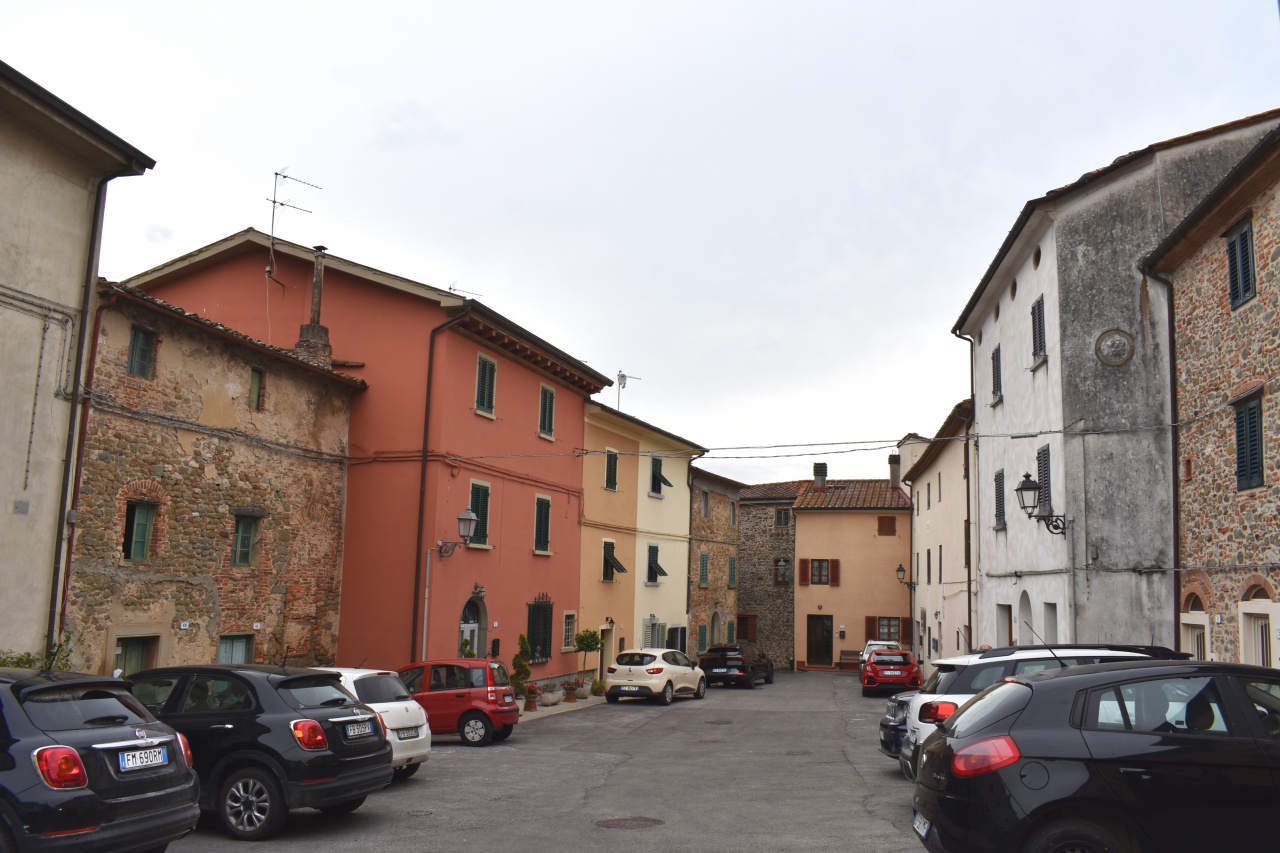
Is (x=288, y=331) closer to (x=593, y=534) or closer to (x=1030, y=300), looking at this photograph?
(x=593, y=534)

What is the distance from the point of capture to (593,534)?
95.9ft

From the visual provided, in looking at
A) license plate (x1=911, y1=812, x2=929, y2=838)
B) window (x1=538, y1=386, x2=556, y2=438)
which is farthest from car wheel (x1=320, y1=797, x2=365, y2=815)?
window (x1=538, y1=386, x2=556, y2=438)

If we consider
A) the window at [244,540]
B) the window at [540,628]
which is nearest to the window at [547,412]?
the window at [540,628]

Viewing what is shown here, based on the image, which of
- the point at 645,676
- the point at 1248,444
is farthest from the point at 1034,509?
the point at 645,676

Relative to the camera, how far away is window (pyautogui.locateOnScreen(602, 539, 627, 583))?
98.6 ft

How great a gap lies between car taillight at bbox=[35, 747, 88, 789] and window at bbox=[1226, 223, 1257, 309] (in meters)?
13.4

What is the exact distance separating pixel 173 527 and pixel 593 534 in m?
14.8

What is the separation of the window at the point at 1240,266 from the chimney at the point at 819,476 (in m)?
35.9

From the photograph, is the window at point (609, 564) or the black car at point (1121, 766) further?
the window at point (609, 564)

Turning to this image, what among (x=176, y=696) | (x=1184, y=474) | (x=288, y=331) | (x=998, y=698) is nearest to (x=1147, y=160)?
(x=1184, y=474)

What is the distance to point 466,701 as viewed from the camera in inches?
648

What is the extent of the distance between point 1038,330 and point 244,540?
1423 cm

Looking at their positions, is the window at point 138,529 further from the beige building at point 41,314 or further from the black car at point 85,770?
the black car at point 85,770

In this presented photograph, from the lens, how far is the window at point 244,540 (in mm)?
17406
